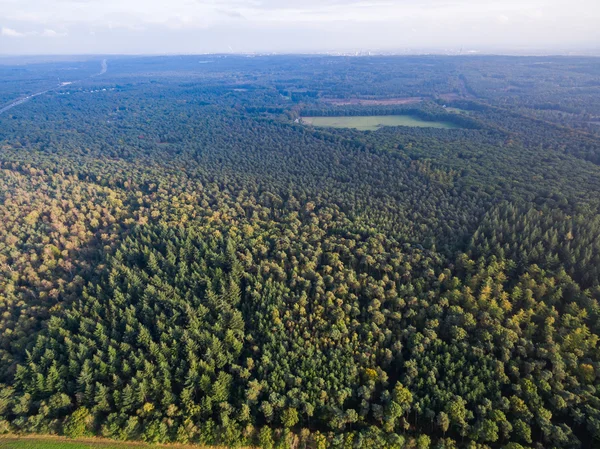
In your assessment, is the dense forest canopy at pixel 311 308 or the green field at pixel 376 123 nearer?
the dense forest canopy at pixel 311 308

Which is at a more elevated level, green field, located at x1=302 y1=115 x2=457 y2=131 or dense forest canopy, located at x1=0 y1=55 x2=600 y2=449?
green field, located at x1=302 y1=115 x2=457 y2=131

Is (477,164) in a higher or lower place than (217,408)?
higher

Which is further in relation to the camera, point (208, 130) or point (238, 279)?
point (208, 130)

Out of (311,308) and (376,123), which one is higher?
(376,123)

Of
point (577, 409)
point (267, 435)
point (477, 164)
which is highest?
point (477, 164)

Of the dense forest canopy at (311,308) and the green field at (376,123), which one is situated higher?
the green field at (376,123)

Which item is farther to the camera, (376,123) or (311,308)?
(376,123)

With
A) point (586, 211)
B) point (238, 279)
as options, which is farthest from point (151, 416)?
point (586, 211)

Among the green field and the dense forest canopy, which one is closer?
the dense forest canopy

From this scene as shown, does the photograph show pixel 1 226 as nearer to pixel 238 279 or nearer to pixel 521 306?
pixel 238 279

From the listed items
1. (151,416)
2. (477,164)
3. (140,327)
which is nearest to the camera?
(151,416)

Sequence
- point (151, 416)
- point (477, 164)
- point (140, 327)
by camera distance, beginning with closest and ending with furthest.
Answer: point (151, 416)
point (140, 327)
point (477, 164)
